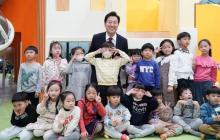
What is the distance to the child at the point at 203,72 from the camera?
498cm

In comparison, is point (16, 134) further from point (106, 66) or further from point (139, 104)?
point (139, 104)

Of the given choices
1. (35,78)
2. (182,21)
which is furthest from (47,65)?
(182,21)

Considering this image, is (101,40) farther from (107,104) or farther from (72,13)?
(72,13)

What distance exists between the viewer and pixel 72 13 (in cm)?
592

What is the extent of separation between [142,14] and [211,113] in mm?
4661

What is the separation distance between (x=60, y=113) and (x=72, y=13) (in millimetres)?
2432

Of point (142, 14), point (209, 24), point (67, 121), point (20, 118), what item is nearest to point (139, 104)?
point (67, 121)

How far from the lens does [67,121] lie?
3.99 meters

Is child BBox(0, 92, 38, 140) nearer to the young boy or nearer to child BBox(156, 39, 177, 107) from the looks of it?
the young boy

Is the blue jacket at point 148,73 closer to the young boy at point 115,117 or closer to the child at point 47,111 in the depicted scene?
the young boy at point 115,117

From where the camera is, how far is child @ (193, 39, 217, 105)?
4984 mm

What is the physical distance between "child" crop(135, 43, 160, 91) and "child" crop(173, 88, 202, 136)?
0.40m

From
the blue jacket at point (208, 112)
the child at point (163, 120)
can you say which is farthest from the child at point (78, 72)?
the blue jacket at point (208, 112)

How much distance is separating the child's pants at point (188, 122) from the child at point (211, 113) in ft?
0.35
